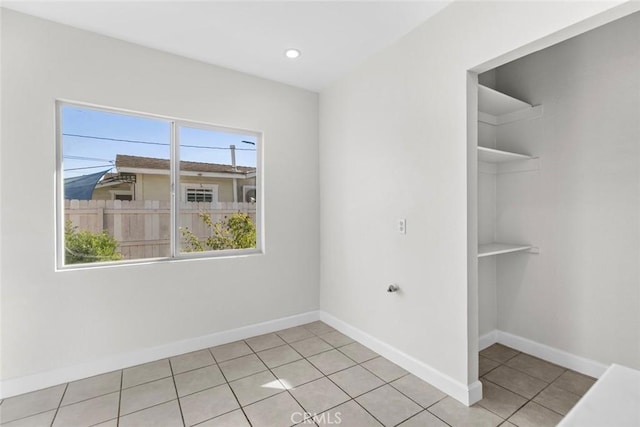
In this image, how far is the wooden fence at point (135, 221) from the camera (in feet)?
7.92

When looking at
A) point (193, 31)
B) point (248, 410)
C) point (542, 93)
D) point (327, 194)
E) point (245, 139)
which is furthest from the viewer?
point (327, 194)

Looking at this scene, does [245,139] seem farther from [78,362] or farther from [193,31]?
[78,362]

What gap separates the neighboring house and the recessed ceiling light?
3.75 feet

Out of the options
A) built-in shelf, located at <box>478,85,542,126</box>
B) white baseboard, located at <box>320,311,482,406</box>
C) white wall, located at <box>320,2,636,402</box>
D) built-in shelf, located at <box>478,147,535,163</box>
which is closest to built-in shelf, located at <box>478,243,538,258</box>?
white wall, located at <box>320,2,636,402</box>

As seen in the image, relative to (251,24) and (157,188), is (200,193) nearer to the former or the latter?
(157,188)

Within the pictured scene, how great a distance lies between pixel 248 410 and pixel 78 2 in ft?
9.53

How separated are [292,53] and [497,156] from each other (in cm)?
192

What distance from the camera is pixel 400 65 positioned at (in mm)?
2461

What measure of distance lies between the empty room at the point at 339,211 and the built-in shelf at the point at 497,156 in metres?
0.05

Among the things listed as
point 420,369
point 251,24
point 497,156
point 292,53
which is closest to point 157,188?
point 251,24

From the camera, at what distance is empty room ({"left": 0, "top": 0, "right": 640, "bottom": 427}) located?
6.57 feet

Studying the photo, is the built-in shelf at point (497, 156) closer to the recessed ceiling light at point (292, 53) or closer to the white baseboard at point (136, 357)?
the recessed ceiling light at point (292, 53)

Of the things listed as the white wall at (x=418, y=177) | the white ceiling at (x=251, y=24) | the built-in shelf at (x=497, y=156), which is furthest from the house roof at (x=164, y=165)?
the built-in shelf at (x=497, y=156)

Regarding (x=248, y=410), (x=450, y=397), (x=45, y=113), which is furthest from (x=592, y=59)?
(x=45, y=113)
